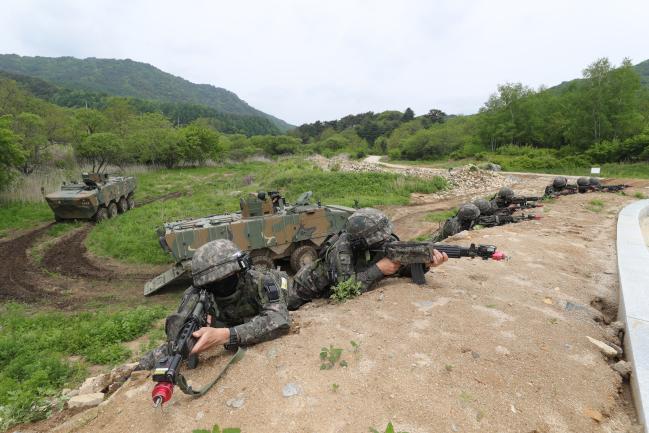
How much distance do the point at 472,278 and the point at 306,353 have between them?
2.74 meters

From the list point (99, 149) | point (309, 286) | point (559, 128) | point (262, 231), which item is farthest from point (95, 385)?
point (559, 128)

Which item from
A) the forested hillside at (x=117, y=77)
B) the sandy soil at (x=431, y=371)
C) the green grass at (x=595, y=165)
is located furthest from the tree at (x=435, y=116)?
the forested hillside at (x=117, y=77)

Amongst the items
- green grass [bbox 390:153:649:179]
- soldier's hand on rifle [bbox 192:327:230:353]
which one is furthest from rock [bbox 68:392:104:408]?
green grass [bbox 390:153:649:179]

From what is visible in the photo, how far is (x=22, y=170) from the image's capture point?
18.8 m

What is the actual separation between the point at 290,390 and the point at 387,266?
2120mm

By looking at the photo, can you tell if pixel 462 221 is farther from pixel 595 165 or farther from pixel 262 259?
pixel 595 165

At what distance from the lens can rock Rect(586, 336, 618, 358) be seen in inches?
112

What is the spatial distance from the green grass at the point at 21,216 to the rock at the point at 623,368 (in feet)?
52.7

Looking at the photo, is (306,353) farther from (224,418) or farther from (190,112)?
(190,112)

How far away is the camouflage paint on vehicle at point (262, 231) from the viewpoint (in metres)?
7.87

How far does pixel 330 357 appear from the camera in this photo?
9.05ft

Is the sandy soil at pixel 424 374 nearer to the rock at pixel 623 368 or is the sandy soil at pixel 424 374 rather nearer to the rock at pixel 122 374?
the rock at pixel 623 368

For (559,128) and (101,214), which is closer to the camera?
(101,214)

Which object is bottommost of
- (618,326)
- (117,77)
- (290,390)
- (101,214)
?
(101,214)
